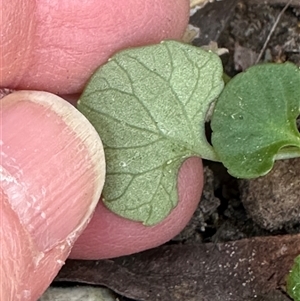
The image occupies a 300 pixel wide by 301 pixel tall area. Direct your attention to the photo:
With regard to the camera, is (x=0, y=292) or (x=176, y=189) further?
(x=176, y=189)

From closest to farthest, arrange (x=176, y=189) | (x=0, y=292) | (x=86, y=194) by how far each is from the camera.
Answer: (x=0, y=292)
(x=86, y=194)
(x=176, y=189)

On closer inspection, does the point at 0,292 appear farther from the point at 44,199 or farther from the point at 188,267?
the point at 188,267

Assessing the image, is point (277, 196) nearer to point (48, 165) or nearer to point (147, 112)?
point (147, 112)

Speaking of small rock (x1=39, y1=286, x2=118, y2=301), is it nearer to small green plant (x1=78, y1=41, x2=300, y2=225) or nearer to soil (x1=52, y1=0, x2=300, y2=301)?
soil (x1=52, y1=0, x2=300, y2=301)

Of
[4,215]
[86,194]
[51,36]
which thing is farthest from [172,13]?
[4,215]

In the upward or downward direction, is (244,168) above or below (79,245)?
above

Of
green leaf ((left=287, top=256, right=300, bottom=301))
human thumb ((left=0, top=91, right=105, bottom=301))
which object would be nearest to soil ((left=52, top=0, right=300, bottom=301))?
green leaf ((left=287, top=256, right=300, bottom=301))

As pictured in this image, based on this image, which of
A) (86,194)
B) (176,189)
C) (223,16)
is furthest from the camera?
(223,16)
